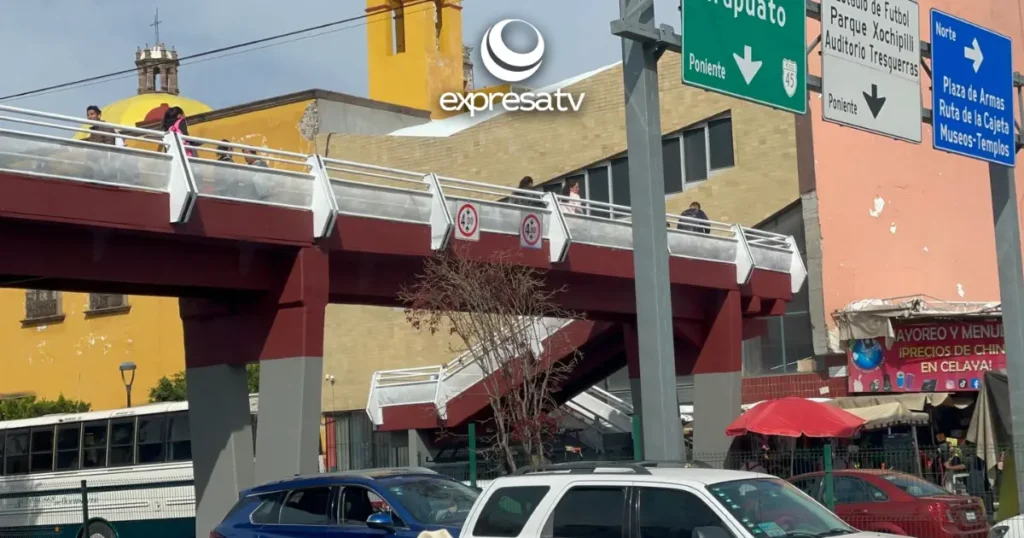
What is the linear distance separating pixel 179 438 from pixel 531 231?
8.37m

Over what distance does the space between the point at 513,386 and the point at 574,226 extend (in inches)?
151

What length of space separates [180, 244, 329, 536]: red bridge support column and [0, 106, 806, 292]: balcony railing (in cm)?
109

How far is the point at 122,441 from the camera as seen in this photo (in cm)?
2756

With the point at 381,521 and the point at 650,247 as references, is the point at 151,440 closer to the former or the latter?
the point at 381,521

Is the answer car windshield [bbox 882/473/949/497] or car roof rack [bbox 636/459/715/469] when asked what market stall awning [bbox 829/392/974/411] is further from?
car roof rack [bbox 636/459/715/469]

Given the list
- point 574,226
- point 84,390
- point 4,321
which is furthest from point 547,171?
point 4,321

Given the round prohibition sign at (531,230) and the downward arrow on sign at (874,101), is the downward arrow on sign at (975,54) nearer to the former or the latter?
the downward arrow on sign at (874,101)

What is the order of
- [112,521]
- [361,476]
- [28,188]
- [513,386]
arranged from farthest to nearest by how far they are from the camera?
[112,521]
[513,386]
[28,188]
[361,476]

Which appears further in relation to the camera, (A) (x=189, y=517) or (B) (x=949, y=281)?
(B) (x=949, y=281)

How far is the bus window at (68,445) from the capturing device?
2817cm

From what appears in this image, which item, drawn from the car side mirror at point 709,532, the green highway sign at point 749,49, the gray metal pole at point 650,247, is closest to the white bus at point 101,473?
the gray metal pole at point 650,247

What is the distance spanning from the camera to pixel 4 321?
5459cm

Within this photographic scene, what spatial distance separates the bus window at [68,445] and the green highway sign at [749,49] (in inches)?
725

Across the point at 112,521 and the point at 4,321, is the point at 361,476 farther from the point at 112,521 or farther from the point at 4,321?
the point at 4,321
